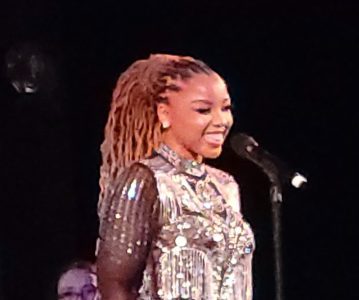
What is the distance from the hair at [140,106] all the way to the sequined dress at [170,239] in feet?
0.24

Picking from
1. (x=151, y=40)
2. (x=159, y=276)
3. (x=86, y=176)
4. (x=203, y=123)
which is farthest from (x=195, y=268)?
(x=151, y=40)

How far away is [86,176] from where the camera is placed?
97.7 inches

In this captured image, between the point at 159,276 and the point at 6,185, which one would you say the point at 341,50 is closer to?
the point at 6,185

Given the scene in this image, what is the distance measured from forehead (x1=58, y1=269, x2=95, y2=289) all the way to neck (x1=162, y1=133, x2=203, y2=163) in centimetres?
54

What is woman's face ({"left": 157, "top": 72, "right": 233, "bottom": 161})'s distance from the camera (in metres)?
1.93

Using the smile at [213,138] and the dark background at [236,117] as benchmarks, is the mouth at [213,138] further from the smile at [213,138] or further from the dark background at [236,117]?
the dark background at [236,117]

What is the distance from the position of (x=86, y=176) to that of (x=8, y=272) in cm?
25

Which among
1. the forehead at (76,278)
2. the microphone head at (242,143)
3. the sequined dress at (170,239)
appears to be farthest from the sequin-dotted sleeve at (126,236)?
the forehead at (76,278)

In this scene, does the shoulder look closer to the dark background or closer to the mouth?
the mouth

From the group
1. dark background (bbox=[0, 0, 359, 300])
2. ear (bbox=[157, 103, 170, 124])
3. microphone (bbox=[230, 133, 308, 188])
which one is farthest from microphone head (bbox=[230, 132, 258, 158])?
ear (bbox=[157, 103, 170, 124])

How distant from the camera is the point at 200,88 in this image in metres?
1.94

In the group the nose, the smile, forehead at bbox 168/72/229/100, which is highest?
forehead at bbox 168/72/229/100

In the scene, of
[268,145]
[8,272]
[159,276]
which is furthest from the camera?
[268,145]

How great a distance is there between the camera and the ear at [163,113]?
194cm
